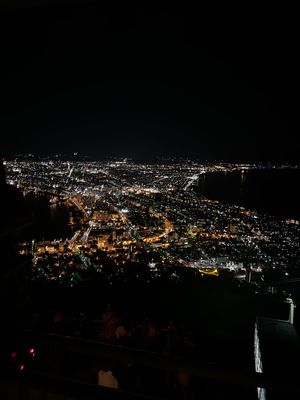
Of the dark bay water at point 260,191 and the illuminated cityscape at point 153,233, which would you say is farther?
the dark bay water at point 260,191

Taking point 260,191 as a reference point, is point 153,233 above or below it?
above

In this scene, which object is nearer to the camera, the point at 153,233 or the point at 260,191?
the point at 153,233

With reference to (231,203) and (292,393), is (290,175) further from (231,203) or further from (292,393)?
(292,393)

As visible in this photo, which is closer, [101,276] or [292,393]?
[292,393]

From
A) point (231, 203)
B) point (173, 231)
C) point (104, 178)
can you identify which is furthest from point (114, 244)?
point (104, 178)

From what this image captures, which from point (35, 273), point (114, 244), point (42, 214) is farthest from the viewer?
point (42, 214)

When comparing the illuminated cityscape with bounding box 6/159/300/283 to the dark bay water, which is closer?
the illuminated cityscape with bounding box 6/159/300/283

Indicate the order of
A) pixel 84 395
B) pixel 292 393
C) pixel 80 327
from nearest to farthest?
pixel 292 393, pixel 84 395, pixel 80 327

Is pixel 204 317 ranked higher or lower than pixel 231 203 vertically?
higher
